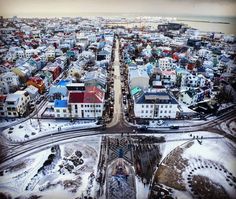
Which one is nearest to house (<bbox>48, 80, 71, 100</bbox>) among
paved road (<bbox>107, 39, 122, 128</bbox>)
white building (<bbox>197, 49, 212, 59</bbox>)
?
paved road (<bbox>107, 39, 122, 128</bbox>)

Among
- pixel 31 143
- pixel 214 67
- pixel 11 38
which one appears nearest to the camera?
pixel 31 143

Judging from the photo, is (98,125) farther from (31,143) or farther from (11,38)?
(11,38)

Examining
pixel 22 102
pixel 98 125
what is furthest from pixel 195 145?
pixel 22 102

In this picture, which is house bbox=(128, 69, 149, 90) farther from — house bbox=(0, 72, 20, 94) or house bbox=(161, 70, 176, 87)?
house bbox=(0, 72, 20, 94)

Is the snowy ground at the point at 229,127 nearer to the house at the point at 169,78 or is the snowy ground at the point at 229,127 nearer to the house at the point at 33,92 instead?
the house at the point at 169,78

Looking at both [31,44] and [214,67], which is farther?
[31,44]

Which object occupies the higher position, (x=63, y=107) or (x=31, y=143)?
(x=63, y=107)

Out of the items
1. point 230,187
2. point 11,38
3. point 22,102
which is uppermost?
point 11,38
